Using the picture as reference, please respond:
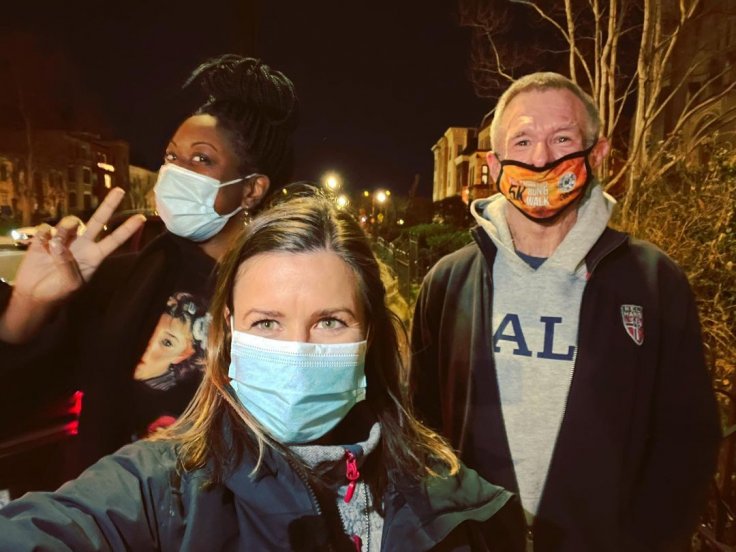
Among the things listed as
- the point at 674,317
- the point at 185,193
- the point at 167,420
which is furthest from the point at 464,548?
the point at 185,193

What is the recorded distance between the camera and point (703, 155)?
10.4m

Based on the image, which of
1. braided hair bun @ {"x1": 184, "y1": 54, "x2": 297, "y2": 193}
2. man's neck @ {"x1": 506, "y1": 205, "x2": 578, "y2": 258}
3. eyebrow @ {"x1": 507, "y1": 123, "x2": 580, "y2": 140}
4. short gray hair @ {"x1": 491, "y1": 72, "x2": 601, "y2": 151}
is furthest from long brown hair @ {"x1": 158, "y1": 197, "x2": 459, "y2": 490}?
short gray hair @ {"x1": 491, "y1": 72, "x2": 601, "y2": 151}

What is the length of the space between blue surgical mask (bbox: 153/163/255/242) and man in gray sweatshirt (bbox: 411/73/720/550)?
3.81ft

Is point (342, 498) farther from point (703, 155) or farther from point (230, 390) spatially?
point (703, 155)

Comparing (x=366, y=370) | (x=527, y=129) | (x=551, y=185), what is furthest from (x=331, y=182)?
(x=366, y=370)

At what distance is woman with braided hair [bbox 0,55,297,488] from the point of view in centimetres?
213

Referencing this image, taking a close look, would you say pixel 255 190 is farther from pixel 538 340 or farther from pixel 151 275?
pixel 538 340

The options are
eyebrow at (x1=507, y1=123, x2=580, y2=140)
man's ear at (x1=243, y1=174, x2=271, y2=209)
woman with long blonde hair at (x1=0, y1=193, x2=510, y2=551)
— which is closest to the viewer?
woman with long blonde hair at (x1=0, y1=193, x2=510, y2=551)

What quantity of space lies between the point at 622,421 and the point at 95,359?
2065 mm

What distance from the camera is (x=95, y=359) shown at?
2.27 metres

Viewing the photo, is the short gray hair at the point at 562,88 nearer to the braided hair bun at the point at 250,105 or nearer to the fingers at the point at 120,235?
the braided hair bun at the point at 250,105

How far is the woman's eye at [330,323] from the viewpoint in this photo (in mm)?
1740

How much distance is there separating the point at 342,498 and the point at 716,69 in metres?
12.0

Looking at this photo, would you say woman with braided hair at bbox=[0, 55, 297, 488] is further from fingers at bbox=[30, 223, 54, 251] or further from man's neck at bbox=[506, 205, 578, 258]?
man's neck at bbox=[506, 205, 578, 258]
